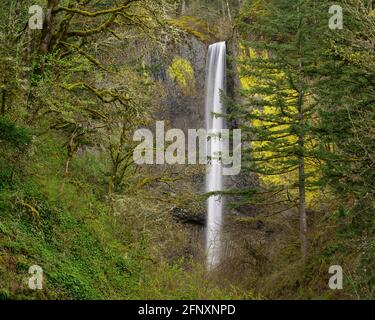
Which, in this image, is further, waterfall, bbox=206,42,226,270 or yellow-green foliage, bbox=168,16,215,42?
yellow-green foliage, bbox=168,16,215,42

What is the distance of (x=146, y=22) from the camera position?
13.1 metres

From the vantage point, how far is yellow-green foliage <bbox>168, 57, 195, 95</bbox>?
2945 centimetres

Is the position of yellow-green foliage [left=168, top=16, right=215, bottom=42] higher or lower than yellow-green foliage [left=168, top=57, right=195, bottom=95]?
higher

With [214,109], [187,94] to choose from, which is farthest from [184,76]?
[214,109]

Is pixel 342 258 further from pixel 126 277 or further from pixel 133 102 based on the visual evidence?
pixel 133 102

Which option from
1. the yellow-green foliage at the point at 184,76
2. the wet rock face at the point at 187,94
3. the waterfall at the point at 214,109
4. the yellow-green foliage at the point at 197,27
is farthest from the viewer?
the yellow-green foliage at the point at 197,27

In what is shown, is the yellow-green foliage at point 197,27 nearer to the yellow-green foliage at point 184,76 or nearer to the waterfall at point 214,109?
the waterfall at point 214,109

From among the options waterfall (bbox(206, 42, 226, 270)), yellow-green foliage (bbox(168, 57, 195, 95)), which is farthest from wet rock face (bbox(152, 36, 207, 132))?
waterfall (bbox(206, 42, 226, 270))

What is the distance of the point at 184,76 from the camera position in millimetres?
29531

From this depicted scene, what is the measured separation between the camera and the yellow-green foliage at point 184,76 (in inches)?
1160

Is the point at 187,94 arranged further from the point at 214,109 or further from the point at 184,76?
the point at 214,109

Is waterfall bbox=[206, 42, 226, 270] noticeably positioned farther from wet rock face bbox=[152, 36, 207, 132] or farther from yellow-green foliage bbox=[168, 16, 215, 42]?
yellow-green foliage bbox=[168, 16, 215, 42]

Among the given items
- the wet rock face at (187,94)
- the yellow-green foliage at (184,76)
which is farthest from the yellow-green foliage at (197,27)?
the yellow-green foliage at (184,76)

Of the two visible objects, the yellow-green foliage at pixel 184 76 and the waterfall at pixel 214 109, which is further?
the yellow-green foliage at pixel 184 76
